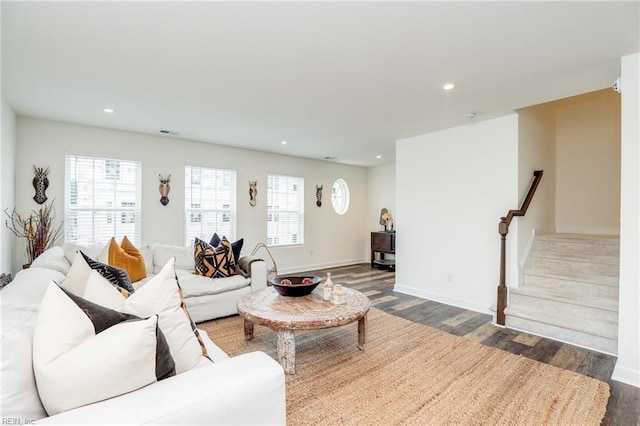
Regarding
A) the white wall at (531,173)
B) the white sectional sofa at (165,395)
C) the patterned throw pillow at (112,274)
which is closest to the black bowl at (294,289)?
the patterned throw pillow at (112,274)

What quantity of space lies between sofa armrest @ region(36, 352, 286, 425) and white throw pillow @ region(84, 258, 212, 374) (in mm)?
258

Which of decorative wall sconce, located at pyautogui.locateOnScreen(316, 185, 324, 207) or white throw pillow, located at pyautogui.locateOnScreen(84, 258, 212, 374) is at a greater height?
decorative wall sconce, located at pyautogui.locateOnScreen(316, 185, 324, 207)

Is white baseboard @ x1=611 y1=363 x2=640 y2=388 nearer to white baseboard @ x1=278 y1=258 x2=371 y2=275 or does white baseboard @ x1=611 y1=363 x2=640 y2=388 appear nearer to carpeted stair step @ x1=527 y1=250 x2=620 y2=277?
carpeted stair step @ x1=527 y1=250 x2=620 y2=277

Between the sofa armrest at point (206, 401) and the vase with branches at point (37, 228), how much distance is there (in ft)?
12.7

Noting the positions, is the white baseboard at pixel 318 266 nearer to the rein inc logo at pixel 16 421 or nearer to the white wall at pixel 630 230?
the white wall at pixel 630 230

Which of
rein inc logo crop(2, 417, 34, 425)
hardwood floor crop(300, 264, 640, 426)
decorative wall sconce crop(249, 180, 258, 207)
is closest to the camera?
rein inc logo crop(2, 417, 34, 425)

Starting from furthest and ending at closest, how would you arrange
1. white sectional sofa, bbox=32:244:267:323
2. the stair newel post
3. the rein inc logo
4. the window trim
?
the window trim < the stair newel post < white sectional sofa, bbox=32:244:267:323 < the rein inc logo

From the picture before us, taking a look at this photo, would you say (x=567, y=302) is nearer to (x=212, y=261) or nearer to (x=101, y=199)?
(x=212, y=261)

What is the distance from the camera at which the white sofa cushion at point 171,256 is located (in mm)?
3932

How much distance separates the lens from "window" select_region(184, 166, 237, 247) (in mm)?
5188

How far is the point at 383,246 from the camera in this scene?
6816 millimetres

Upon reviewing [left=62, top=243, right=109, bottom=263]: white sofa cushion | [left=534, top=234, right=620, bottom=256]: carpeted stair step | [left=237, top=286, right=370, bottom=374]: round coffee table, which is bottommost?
[left=237, top=286, right=370, bottom=374]: round coffee table

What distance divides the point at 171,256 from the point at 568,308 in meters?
4.62

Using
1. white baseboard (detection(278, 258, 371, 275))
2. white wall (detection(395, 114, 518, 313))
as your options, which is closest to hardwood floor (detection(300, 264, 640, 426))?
white wall (detection(395, 114, 518, 313))
